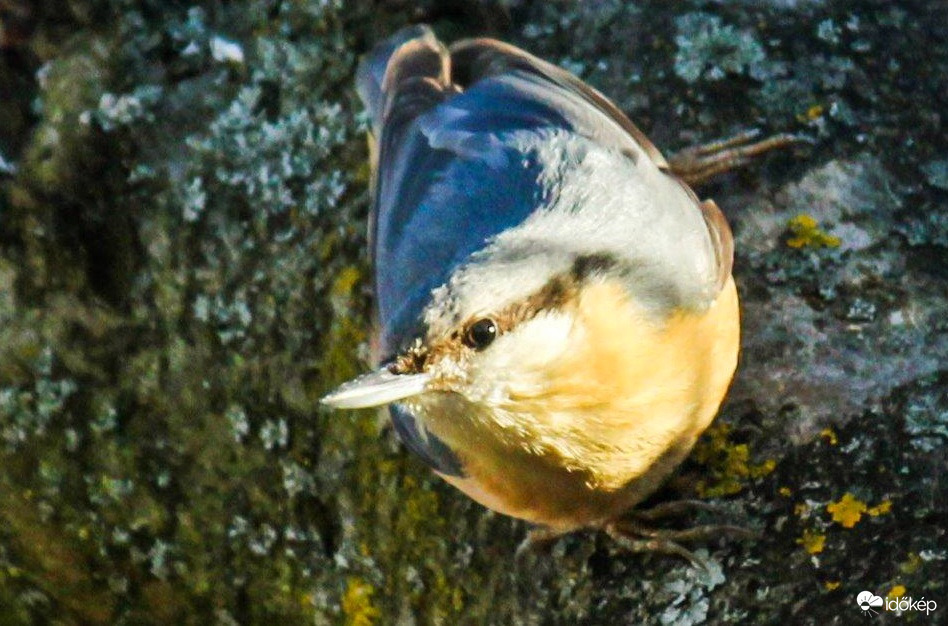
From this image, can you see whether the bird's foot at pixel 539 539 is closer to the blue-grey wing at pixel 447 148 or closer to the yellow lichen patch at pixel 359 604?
the blue-grey wing at pixel 447 148

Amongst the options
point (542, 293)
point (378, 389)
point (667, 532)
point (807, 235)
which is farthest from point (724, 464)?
point (378, 389)

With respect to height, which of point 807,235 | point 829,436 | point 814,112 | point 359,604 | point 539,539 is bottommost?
point 359,604

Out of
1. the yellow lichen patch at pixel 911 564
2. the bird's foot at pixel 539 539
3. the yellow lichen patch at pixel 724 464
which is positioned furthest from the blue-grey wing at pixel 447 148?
the yellow lichen patch at pixel 911 564

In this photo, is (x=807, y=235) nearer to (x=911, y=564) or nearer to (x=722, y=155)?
(x=722, y=155)

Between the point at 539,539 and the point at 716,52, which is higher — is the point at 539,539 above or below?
below

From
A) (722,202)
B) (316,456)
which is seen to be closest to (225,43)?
(316,456)

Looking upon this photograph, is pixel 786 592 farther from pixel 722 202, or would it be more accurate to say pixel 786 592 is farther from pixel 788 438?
pixel 722 202

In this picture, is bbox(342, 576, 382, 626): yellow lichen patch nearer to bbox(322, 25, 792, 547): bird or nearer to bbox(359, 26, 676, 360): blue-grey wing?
bbox(322, 25, 792, 547): bird
